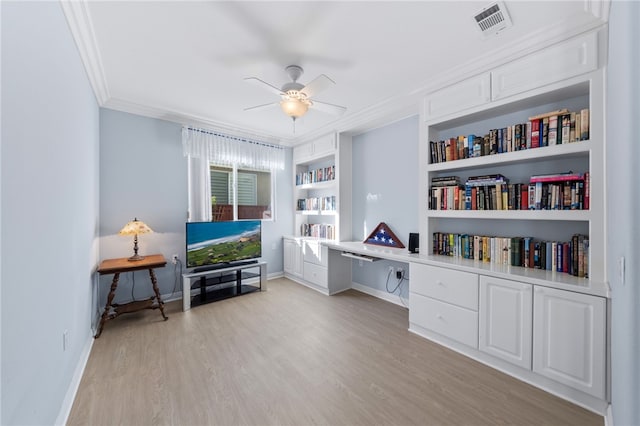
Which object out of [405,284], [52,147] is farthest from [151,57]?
[405,284]

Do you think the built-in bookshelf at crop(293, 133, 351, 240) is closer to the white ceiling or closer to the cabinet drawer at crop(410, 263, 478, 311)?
the white ceiling

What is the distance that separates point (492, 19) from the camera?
1.76m

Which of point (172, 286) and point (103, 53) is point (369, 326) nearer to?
point (172, 286)

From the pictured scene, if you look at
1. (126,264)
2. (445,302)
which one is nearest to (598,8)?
(445,302)

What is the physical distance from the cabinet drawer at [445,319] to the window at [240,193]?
2955mm

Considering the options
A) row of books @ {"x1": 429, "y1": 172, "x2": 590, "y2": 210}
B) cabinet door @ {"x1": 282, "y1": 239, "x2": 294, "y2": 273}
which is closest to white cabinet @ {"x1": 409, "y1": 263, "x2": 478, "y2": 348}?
row of books @ {"x1": 429, "y1": 172, "x2": 590, "y2": 210}

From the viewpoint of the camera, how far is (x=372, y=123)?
3.49 metres

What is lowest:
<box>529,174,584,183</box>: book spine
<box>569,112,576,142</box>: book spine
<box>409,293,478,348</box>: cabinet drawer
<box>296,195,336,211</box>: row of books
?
<box>409,293,478,348</box>: cabinet drawer

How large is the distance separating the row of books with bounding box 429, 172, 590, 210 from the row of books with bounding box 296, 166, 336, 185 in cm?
174

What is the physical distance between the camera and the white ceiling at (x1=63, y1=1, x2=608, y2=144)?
169cm

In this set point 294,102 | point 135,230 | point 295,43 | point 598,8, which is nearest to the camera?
point 598,8

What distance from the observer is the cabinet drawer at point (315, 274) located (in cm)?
382

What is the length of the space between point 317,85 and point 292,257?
119 inches

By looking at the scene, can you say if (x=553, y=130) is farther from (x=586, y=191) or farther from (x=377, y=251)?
(x=377, y=251)
